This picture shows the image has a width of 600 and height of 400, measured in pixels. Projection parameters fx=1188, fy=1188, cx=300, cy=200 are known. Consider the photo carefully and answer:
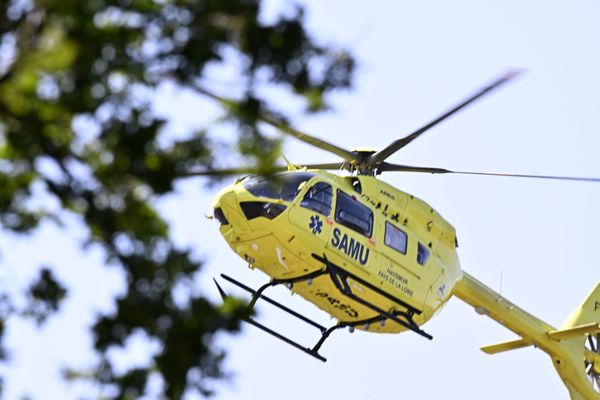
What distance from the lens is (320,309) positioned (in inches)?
788

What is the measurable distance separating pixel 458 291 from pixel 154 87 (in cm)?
1470

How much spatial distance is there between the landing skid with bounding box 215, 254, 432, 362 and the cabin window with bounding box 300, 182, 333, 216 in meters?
0.75

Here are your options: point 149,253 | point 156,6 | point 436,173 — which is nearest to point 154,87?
point 156,6

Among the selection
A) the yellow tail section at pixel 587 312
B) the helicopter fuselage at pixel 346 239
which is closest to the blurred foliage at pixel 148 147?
the helicopter fuselage at pixel 346 239

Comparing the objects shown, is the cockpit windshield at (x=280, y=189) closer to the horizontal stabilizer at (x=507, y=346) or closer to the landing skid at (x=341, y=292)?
the landing skid at (x=341, y=292)

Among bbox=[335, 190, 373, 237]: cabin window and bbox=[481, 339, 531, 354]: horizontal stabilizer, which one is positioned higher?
bbox=[481, 339, 531, 354]: horizontal stabilizer

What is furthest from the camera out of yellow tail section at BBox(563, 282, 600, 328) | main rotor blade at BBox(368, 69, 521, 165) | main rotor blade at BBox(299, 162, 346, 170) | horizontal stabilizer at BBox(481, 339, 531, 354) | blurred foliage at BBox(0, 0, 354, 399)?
yellow tail section at BBox(563, 282, 600, 328)

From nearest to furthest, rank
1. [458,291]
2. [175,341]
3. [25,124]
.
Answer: [25,124] → [175,341] → [458,291]

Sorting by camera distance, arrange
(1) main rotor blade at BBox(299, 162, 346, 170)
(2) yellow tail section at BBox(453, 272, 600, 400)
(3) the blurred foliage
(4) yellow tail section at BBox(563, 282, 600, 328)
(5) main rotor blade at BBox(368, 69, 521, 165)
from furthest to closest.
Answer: (4) yellow tail section at BBox(563, 282, 600, 328), (2) yellow tail section at BBox(453, 272, 600, 400), (1) main rotor blade at BBox(299, 162, 346, 170), (5) main rotor blade at BBox(368, 69, 521, 165), (3) the blurred foliage

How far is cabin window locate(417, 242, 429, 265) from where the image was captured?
20.4m

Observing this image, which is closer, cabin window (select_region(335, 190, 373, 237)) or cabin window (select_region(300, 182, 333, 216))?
cabin window (select_region(300, 182, 333, 216))

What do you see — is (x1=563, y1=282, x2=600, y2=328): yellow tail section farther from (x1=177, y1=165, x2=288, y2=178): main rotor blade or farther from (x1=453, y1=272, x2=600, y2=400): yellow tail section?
(x1=177, y1=165, x2=288, y2=178): main rotor blade

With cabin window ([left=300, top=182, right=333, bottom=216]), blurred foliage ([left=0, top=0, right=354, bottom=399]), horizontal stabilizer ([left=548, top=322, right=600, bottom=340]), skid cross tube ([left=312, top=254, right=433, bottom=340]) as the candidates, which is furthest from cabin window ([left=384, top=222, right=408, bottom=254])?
blurred foliage ([left=0, top=0, right=354, bottom=399])

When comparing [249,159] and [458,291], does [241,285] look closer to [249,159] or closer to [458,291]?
[458,291]
